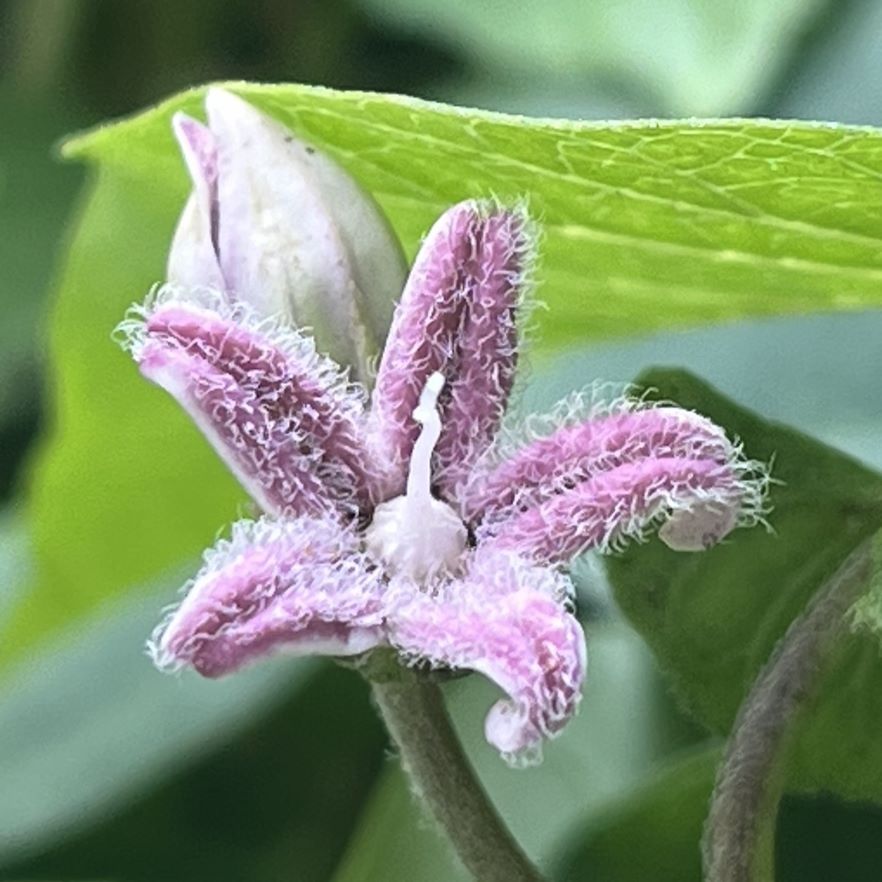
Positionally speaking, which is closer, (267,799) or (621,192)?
(621,192)

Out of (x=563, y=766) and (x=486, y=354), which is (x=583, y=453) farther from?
(x=563, y=766)

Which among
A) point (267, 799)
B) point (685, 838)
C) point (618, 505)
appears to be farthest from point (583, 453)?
point (267, 799)

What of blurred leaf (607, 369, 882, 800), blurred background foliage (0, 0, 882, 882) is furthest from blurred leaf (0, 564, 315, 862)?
blurred leaf (607, 369, 882, 800)

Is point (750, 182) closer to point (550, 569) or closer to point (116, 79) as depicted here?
point (550, 569)

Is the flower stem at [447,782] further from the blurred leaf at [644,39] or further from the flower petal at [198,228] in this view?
the blurred leaf at [644,39]

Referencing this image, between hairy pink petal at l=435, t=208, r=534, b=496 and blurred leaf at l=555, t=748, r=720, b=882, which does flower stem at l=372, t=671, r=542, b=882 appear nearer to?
hairy pink petal at l=435, t=208, r=534, b=496
